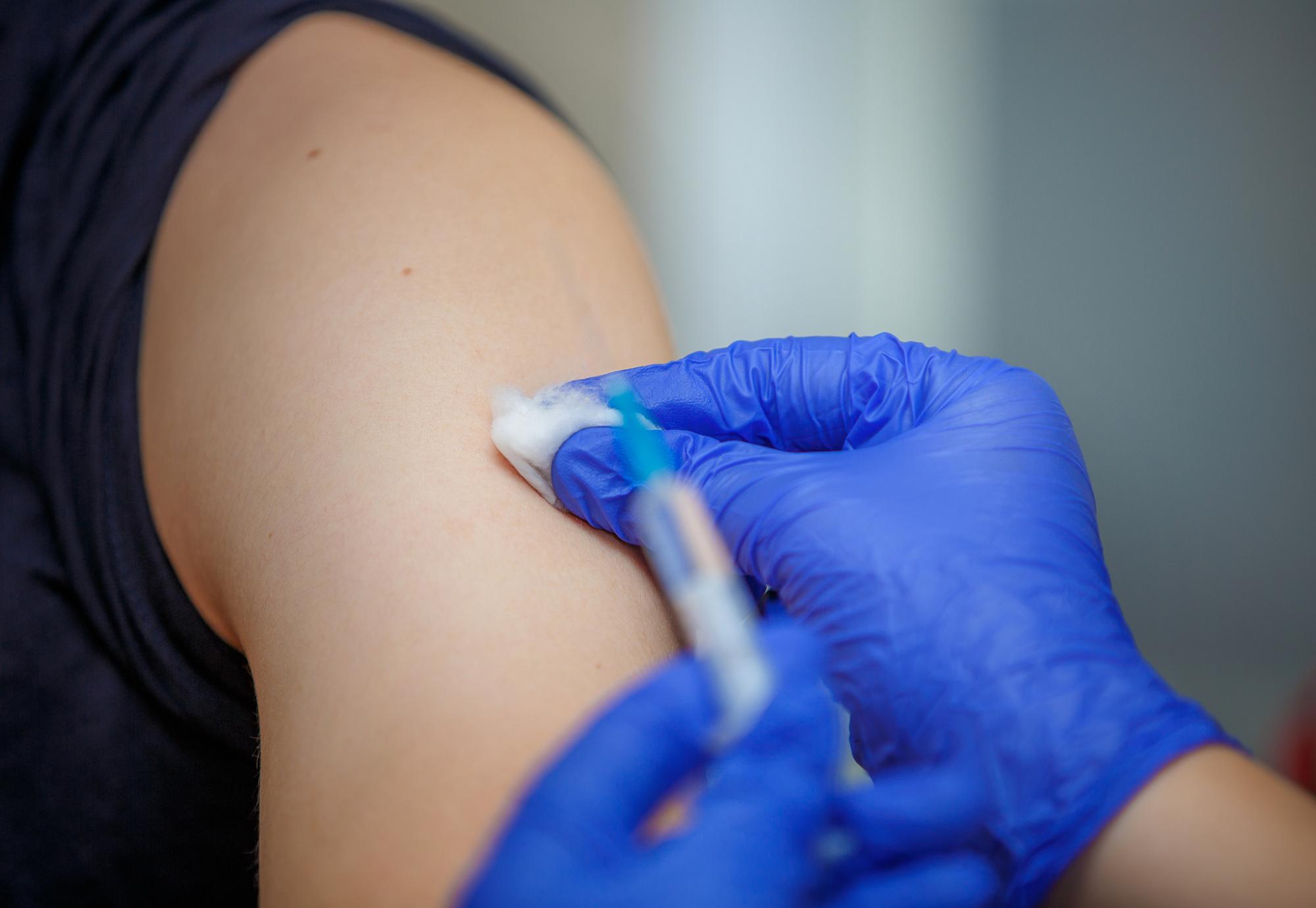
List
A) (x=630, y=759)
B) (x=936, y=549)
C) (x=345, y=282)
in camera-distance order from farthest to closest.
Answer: (x=345, y=282), (x=936, y=549), (x=630, y=759)

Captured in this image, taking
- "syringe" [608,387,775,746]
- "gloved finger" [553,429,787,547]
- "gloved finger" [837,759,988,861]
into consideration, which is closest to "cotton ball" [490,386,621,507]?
"gloved finger" [553,429,787,547]

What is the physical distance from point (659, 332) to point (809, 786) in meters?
0.51

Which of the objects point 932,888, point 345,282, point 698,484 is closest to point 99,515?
point 345,282

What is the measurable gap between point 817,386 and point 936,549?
0.21 meters

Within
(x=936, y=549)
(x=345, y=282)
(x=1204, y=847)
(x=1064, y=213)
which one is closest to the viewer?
(x=1204, y=847)

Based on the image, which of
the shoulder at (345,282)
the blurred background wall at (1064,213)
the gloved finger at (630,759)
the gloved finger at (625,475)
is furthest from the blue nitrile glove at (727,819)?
the blurred background wall at (1064,213)

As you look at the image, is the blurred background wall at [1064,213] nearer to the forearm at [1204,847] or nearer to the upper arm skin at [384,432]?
the upper arm skin at [384,432]

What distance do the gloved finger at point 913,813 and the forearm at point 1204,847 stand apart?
12 cm

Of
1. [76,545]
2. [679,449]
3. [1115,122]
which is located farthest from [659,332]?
[1115,122]

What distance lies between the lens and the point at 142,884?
0.88m

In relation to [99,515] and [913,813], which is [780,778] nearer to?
[913,813]

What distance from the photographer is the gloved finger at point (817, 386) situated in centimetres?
75

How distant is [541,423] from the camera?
680mm

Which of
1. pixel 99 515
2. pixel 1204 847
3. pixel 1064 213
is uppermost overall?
pixel 1064 213
